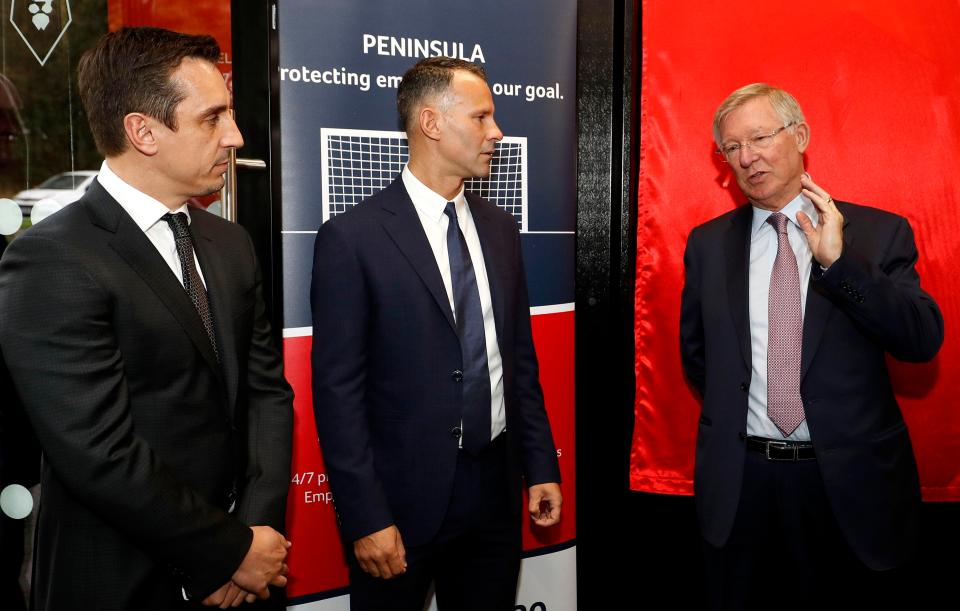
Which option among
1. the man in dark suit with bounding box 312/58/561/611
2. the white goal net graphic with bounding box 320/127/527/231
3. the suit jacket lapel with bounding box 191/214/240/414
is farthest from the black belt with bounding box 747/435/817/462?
the suit jacket lapel with bounding box 191/214/240/414

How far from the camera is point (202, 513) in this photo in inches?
53.9

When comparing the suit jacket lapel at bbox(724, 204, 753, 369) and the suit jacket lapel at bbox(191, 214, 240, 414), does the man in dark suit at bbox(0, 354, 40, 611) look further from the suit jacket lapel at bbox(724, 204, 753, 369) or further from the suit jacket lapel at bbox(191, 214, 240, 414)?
the suit jacket lapel at bbox(724, 204, 753, 369)

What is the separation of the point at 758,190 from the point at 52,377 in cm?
171

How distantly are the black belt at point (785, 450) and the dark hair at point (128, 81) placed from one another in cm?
158

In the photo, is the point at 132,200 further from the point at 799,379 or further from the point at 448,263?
the point at 799,379

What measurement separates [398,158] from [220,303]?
0.96m

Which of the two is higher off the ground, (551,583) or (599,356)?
(599,356)

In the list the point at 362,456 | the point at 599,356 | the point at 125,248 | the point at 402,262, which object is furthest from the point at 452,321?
the point at 599,356

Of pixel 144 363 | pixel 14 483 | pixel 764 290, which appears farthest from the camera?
pixel 764 290

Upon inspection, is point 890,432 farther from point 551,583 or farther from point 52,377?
point 52,377

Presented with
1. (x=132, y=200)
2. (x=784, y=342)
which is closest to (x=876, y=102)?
(x=784, y=342)

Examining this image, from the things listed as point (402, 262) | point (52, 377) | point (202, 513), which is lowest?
point (202, 513)

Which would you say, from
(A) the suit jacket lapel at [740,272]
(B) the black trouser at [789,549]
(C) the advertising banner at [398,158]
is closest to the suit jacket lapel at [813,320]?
(A) the suit jacket lapel at [740,272]

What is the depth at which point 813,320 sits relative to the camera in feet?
6.55
